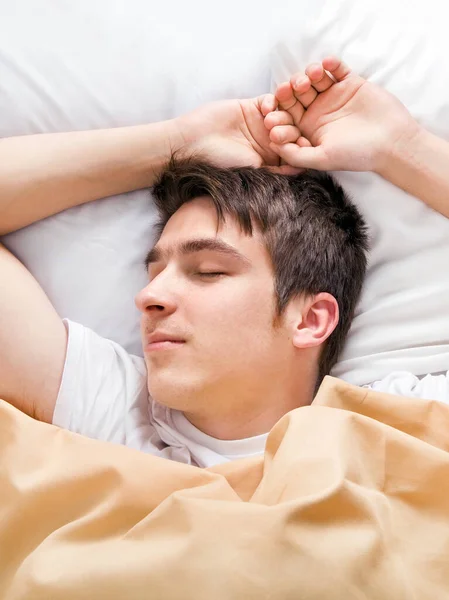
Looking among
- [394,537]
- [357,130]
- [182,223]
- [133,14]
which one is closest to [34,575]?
[394,537]

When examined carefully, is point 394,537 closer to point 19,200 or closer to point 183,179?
point 183,179

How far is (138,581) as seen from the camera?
0.74 m

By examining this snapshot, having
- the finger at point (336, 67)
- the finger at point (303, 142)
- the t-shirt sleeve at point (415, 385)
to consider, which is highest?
the finger at point (336, 67)

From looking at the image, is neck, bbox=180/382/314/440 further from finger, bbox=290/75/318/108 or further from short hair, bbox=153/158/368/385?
finger, bbox=290/75/318/108

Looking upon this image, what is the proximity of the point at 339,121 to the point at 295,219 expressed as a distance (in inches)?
7.2

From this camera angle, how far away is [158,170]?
1206 mm

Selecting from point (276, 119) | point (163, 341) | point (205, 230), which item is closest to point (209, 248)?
point (205, 230)

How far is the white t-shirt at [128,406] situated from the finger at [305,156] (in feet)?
1.14

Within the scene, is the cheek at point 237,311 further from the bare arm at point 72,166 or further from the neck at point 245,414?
the bare arm at point 72,166

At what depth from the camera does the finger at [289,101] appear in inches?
45.6

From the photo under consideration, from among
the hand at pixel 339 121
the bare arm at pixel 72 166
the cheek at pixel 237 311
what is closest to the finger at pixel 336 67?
the hand at pixel 339 121

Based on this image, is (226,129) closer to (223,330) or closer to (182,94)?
(182,94)

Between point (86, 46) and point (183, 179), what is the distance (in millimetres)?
301

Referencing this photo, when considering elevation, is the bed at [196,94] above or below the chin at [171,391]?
above
